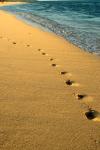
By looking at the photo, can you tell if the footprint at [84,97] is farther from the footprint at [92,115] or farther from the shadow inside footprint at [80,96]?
the footprint at [92,115]

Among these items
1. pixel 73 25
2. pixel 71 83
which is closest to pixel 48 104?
pixel 71 83

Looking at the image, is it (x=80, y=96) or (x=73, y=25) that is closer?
(x=80, y=96)

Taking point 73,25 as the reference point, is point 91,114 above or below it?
above

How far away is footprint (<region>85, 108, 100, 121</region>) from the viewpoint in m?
4.26

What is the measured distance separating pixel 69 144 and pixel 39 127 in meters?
0.52

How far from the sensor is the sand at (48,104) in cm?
361

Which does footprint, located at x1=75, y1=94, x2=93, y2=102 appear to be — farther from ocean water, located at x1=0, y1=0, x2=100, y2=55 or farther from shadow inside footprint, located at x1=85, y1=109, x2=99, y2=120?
ocean water, located at x1=0, y1=0, x2=100, y2=55

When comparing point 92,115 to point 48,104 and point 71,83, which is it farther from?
point 71,83

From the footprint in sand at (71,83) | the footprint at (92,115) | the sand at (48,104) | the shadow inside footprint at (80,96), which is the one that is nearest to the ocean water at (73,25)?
the sand at (48,104)

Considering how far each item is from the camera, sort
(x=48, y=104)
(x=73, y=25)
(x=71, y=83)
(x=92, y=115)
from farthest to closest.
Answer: (x=73, y=25) → (x=71, y=83) → (x=48, y=104) → (x=92, y=115)

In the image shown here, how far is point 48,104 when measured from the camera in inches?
186

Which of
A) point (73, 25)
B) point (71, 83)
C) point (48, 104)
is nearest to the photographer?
point (48, 104)

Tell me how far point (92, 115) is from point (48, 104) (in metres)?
0.71

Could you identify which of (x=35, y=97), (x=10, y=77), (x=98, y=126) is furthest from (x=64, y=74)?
(x=98, y=126)
